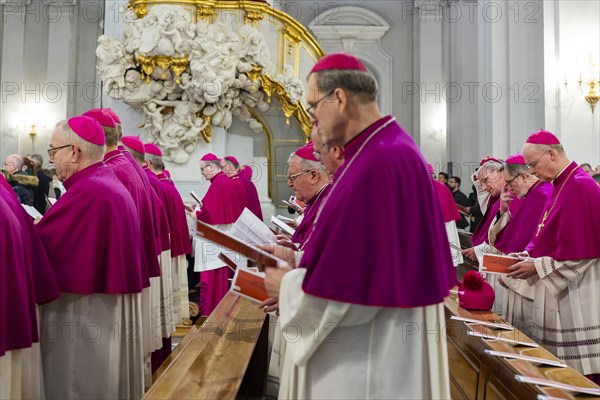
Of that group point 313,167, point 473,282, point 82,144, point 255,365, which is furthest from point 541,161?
point 82,144

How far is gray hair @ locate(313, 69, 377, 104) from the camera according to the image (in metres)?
2.37

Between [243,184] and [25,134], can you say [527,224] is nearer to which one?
[243,184]

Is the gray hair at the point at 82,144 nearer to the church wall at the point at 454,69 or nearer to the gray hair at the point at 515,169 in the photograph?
the gray hair at the point at 515,169

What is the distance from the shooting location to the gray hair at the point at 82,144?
12.3 feet

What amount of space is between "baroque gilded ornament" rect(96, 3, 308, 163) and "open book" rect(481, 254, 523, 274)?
5351mm

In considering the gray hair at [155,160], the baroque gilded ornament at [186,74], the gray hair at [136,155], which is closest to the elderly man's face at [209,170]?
the baroque gilded ornament at [186,74]

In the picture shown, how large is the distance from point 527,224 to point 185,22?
5634mm

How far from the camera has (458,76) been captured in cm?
1655

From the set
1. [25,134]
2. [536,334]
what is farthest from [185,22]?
[25,134]

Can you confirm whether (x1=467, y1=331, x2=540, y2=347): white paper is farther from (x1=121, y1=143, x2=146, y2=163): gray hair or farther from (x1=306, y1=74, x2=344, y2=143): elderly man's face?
(x1=121, y1=143, x2=146, y2=163): gray hair

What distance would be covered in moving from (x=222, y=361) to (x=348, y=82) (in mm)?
1718

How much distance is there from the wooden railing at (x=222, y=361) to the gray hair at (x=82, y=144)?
123 cm

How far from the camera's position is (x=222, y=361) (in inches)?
133

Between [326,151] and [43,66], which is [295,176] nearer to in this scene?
[326,151]
